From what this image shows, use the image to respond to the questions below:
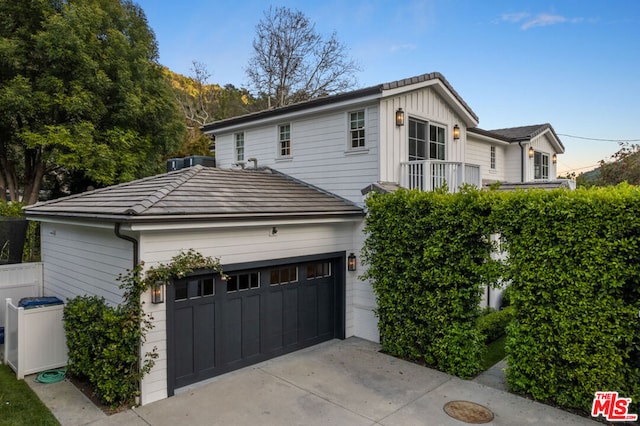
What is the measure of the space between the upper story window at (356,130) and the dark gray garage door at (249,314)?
A: 276 centimetres

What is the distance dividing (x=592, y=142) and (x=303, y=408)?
1013 inches

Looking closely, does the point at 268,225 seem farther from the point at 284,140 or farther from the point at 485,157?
the point at 485,157

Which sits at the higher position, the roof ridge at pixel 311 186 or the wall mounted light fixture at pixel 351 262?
the roof ridge at pixel 311 186

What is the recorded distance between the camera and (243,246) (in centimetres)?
712

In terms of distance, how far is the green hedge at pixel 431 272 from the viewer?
6754mm

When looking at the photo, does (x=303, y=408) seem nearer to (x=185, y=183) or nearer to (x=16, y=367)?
(x=185, y=183)

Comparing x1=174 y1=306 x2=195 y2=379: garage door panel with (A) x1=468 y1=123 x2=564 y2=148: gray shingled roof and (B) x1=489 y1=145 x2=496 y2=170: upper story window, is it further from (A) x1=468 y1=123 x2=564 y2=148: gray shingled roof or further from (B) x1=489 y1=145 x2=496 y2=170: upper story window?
(B) x1=489 y1=145 x2=496 y2=170: upper story window

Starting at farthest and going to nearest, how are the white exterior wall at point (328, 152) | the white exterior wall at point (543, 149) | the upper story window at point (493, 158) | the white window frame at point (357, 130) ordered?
the white exterior wall at point (543, 149) < the upper story window at point (493, 158) < the white window frame at point (357, 130) < the white exterior wall at point (328, 152)

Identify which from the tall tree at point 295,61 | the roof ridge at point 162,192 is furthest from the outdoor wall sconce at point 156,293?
the tall tree at point 295,61

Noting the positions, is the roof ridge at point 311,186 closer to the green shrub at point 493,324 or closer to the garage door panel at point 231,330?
the garage door panel at point 231,330

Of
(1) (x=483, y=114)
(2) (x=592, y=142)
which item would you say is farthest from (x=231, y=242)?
(2) (x=592, y=142)

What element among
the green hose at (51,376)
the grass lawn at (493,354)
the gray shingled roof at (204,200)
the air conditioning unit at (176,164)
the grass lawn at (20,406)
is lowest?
the grass lawn at (493,354)

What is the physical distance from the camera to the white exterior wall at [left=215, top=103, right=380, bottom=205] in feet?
29.7

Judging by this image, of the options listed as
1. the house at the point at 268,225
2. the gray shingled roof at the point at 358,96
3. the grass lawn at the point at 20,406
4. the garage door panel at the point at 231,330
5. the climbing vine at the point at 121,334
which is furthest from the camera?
the gray shingled roof at the point at 358,96
